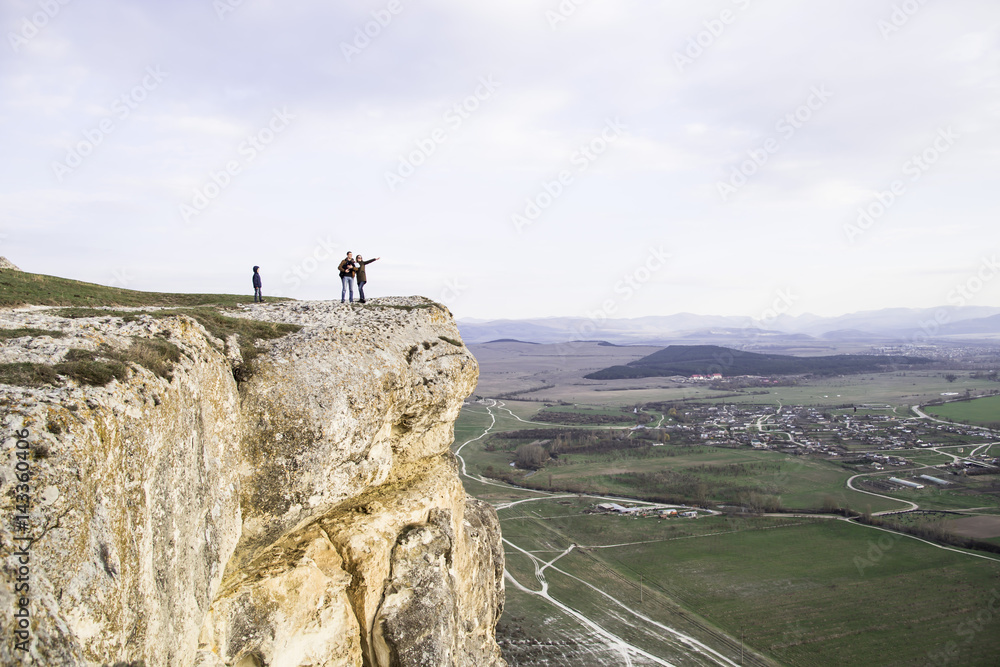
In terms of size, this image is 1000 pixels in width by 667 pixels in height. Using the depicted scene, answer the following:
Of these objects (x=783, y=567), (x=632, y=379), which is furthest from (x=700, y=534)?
(x=632, y=379)

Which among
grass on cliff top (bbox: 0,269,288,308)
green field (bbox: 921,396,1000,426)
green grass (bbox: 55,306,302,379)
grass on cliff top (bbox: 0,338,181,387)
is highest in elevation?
grass on cliff top (bbox: 0,269,288,308)

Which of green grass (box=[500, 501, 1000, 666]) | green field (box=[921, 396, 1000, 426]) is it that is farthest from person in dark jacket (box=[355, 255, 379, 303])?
green field (box=[921, 396, 1000, 426])

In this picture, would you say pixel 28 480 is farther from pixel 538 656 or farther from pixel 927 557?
pixel 927 557

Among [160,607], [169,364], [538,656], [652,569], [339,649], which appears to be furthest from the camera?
[652,569]

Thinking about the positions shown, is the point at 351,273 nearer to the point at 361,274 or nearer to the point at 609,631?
the point at 361,274

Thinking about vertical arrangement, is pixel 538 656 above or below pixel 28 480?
below

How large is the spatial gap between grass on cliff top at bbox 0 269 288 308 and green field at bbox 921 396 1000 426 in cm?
11412

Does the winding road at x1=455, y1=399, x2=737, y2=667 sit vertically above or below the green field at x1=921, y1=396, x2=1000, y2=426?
below

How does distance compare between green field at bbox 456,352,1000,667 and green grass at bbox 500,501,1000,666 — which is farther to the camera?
green grass at bbox 500,501,1000,666

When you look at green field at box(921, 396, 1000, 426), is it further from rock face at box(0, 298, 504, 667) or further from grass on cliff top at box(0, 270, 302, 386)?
grass on cliff top at box(0, 270, 302, 386)

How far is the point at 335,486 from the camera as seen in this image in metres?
12.2

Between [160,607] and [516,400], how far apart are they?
135453 millimetres

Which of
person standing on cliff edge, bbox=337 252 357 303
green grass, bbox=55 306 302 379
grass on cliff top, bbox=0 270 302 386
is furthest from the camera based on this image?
person standing on cliff edge, bbox=337 252 357 303

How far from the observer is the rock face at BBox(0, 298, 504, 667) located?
621 centimetres
